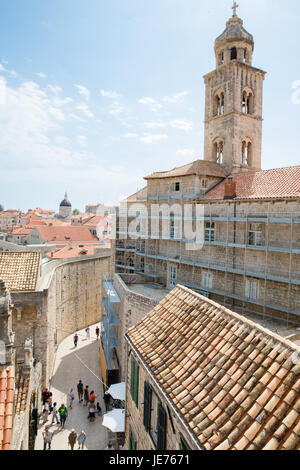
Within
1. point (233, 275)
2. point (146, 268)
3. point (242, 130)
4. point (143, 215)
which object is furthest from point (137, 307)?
point (242, 130)

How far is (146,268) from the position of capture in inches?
943

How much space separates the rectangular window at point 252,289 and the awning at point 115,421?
29.1ft

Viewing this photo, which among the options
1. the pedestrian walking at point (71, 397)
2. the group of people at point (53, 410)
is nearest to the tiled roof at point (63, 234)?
the group of people at point (53, 410)

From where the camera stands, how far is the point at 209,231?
1847cm

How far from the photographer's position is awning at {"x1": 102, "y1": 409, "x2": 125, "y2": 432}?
10.9 meters

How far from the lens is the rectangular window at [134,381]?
7.77 meters

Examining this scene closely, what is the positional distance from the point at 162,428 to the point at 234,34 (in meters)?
28.4

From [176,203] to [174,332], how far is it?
14.5m

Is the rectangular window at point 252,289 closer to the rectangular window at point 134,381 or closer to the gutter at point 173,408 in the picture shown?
the rectangular window at point 134,381

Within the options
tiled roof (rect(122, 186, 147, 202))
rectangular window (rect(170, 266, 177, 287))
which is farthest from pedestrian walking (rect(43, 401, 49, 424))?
tiled roof (rect(122, 186, 147, 202))

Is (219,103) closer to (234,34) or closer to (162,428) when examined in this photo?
(234,34)

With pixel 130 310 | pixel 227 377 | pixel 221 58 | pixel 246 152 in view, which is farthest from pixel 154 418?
pixel 221 58

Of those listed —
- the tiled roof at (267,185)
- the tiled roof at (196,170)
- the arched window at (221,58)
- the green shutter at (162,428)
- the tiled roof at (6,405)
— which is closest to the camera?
the tiled roof at (6,405)
